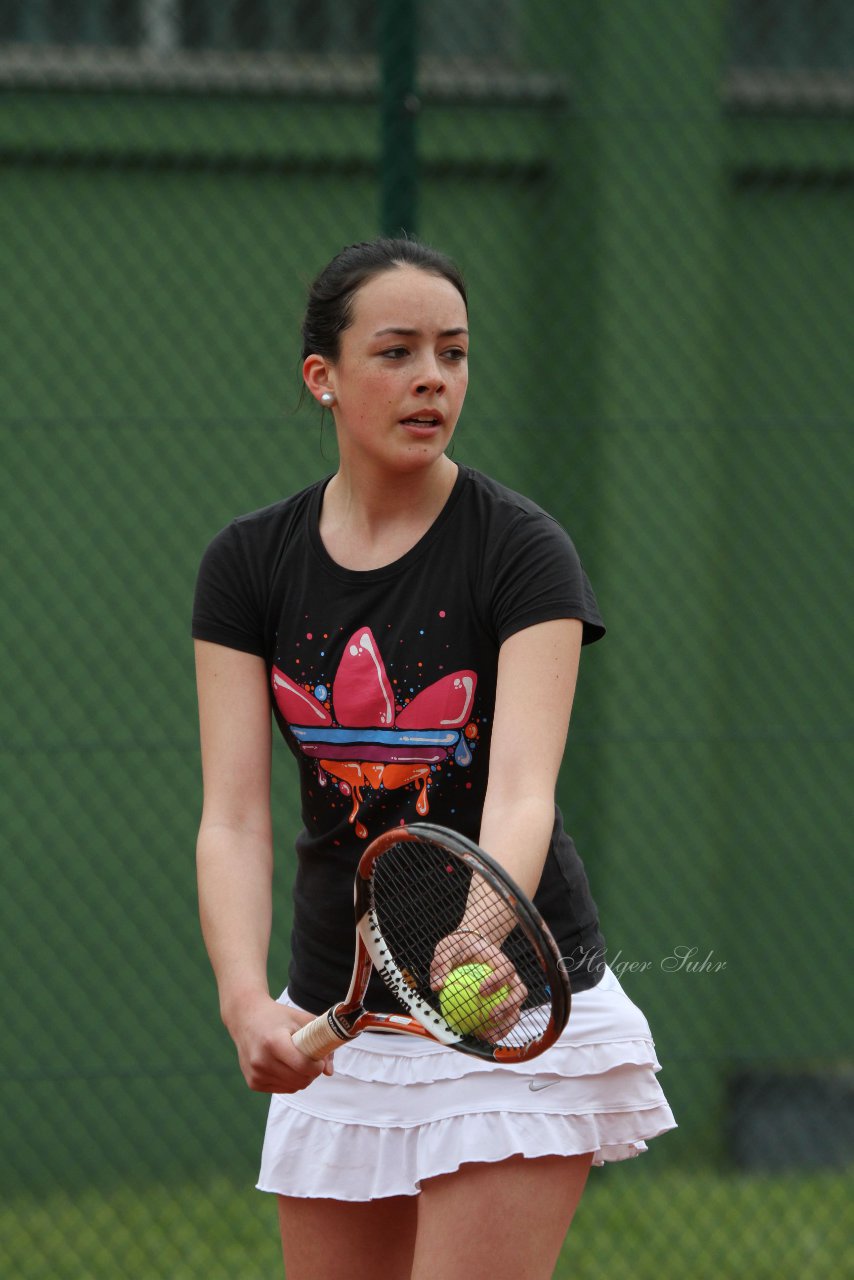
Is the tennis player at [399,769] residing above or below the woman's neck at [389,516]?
below

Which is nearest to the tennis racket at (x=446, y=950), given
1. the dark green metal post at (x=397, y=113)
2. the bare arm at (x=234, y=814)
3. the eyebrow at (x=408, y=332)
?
the bare arm at (x=234, y=814)

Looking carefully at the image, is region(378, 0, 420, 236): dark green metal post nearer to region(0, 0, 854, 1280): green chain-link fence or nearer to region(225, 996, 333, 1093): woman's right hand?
region(0, 0, 854, 1280): green chain-link fence

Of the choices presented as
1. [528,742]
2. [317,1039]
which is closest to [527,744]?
[528,742]

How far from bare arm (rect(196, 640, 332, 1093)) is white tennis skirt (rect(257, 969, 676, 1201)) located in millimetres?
195

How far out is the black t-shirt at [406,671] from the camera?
212 centimetres

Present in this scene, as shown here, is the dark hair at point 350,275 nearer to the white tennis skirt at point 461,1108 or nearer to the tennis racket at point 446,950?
the tennis racket at point 446,950

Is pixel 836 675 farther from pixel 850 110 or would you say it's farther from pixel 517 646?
pixel 517 646

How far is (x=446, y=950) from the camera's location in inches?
74.2

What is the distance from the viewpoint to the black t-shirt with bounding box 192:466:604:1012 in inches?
83.4

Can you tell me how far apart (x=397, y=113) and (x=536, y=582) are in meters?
2.01

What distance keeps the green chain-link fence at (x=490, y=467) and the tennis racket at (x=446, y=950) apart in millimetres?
2731

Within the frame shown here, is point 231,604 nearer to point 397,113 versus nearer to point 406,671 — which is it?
point 406,671

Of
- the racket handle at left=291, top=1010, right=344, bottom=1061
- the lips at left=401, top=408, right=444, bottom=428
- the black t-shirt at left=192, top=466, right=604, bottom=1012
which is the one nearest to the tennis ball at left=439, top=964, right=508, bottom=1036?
the racket handle at left=291, top=1010, right=344, bottom=1061

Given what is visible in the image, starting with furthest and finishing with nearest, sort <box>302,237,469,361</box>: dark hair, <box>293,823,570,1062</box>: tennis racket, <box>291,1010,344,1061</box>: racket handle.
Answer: <box>302,237,469,361</box>: dark hair < <box>291,1010,344,1061</box>: racket handle < <box>293,823,570,1062</box>: tennis racket
